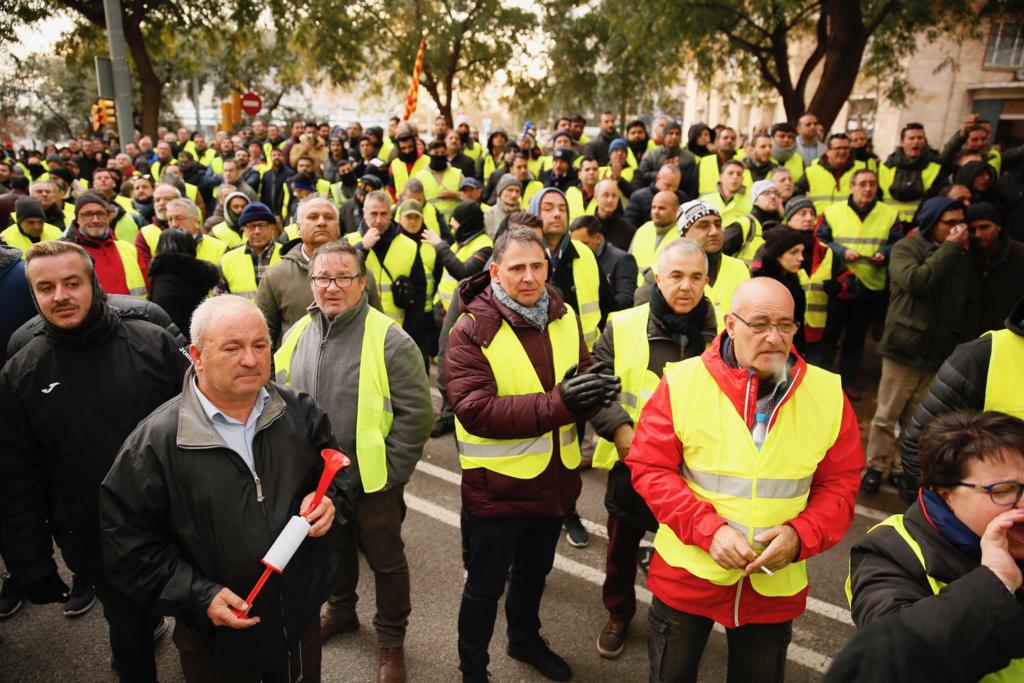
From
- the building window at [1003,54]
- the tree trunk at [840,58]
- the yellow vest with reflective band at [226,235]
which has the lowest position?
the yellow vest with reflective band at [226,235]

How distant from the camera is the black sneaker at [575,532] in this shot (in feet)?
14.6

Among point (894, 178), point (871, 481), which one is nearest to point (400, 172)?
point (894, 178)

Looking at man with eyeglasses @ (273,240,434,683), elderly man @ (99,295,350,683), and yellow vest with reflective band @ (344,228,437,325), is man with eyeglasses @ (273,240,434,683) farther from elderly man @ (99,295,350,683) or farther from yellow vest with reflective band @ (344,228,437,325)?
yellow vest with reflective band @ (344,228,437,325)

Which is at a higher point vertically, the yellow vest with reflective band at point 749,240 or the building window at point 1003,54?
the building window at point 1003,54

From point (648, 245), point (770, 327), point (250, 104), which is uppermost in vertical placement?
point (250, 104)

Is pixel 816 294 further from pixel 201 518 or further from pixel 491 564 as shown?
pixel 201 518

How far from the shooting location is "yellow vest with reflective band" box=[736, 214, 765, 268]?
5.77m

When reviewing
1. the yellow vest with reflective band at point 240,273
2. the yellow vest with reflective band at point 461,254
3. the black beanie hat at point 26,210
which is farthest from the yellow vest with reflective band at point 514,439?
the black beanie hat at point 26,210

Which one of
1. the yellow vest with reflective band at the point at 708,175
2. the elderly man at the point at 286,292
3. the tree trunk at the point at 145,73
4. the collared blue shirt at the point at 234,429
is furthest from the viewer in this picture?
the tree trunk at the point at 145,73

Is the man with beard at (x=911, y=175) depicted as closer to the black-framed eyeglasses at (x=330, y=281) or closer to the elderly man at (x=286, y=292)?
the elderly man at (x=286, y=292)

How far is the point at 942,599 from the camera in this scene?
5.49 ft

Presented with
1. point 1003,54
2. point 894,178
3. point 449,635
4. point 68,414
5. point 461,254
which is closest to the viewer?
point 68,414

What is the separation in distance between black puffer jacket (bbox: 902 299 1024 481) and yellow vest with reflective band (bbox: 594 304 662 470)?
4.00ft

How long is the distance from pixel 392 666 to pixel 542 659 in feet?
2.49
